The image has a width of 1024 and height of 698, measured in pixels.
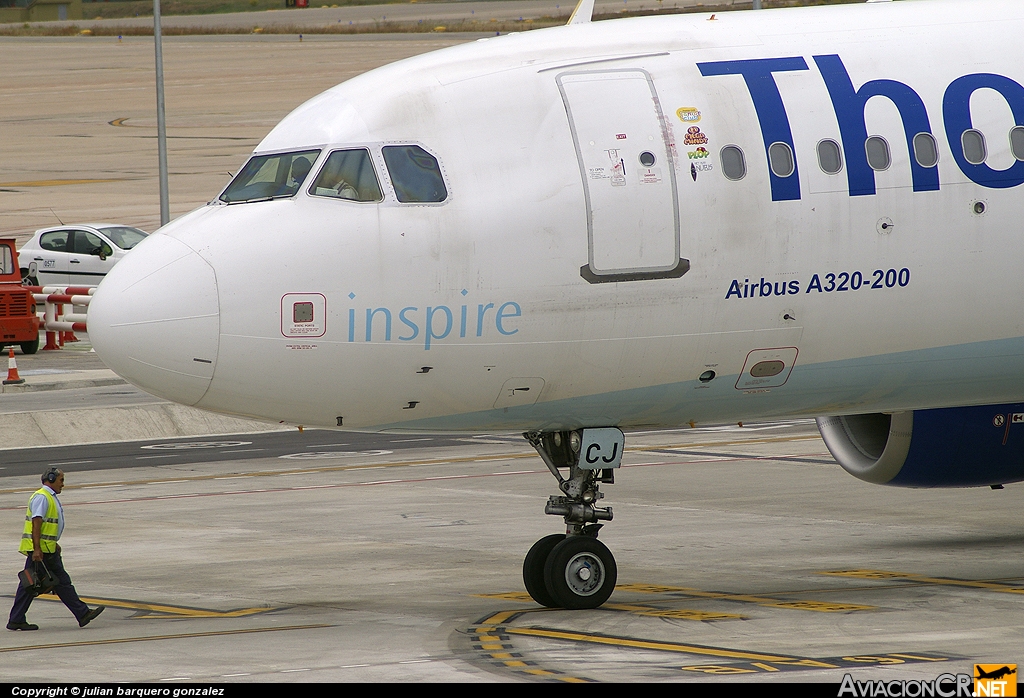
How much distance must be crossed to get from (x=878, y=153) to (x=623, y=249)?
2.77 metres

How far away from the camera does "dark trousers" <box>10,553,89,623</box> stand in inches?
655

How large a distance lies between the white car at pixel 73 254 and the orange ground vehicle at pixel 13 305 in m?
7.11

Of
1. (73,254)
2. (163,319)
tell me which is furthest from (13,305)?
(163,319)

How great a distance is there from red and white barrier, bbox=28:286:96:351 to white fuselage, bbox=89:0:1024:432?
28.3m

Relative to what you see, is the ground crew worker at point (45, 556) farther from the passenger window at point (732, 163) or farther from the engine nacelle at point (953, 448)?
the engine nacelle at point (953, 448)

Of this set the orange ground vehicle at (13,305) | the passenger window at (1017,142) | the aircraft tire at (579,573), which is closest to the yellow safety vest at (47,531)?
the aircraft tire at (579,573)

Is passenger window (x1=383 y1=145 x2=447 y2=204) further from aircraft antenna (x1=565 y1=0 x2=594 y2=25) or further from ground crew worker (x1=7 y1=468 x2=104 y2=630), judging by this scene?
ground crew worker (x1=7 y1=468 x2=104 y2=630)

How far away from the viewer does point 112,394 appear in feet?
123

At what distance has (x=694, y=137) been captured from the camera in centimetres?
1572

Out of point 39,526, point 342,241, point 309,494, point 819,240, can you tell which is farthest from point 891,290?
point 309,494

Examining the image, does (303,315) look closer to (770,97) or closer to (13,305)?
(770,97)

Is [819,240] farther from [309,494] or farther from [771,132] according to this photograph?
[309,494]

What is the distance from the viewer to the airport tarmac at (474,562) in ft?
47.5

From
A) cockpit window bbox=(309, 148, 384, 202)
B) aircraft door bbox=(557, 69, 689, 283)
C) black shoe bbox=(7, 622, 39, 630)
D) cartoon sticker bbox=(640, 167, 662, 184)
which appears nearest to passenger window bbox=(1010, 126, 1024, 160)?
aircraft door bbox=(557, 69, 689, 283)
